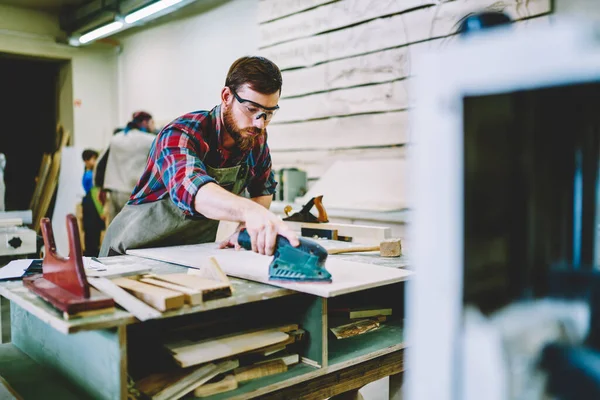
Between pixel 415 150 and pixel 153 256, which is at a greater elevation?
pixel 415 150

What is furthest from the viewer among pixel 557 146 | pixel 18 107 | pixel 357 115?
pixel 18 107

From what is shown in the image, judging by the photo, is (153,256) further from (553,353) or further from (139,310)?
(553,353)

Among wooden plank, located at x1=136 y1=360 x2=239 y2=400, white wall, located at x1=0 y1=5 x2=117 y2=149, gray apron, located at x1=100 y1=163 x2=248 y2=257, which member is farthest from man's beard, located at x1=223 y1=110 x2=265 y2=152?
white wall, located at x1=0 y1=5 x2=117 y2=149

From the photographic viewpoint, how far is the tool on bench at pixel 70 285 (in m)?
1.07

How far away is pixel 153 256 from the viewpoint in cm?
183

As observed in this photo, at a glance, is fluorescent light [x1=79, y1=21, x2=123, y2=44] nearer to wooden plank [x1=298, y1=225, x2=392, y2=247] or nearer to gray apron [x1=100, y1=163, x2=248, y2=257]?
gray apron [x1=100, y1=163, x2=248, y2=257]

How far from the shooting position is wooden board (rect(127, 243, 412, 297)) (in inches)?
51.4

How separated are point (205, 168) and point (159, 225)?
0.33m

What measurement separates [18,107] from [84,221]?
3.01m

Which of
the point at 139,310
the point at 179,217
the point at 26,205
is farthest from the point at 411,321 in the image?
the point at 26,205

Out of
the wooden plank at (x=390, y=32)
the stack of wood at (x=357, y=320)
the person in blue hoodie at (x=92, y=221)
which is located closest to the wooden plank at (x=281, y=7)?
the wooden plank at (x=390, y=32)

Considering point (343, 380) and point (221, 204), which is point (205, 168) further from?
point (343, 380)

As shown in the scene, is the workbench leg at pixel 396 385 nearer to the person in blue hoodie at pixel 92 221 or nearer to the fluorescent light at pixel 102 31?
the person in blue hoodie at pixel 92 221

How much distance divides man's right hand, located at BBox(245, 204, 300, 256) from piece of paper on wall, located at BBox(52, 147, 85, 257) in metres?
5.01
